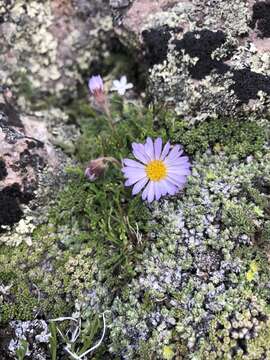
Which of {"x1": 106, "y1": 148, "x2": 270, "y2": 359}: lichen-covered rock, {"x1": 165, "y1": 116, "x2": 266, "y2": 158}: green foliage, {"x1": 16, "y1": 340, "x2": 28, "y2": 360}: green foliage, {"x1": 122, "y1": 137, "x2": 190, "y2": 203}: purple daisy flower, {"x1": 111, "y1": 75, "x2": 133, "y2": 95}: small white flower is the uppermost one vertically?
{"x1": 111, "y1": 75, "x2": 133, "y2": 95}: small white flower

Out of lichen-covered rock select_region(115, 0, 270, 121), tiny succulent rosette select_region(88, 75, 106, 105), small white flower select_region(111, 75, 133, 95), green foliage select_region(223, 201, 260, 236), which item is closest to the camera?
green foliage select_region(223, 201, 260, 236)

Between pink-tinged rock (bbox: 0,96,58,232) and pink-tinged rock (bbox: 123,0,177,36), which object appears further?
pink-tinged rock (bbox: 123,0,177,36)

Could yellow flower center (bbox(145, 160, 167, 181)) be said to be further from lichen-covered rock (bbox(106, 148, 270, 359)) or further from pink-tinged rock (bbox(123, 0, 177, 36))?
pink-tinged rock (bbox(123, 0, 177, 36))

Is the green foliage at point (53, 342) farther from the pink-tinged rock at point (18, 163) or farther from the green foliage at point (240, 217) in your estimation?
the green foliage at point (240, 217)

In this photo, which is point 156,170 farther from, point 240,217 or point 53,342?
point 53,342

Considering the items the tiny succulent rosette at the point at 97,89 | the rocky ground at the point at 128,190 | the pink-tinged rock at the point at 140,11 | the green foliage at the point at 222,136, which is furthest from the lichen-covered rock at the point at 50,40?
the green foliage at the point at 222,136

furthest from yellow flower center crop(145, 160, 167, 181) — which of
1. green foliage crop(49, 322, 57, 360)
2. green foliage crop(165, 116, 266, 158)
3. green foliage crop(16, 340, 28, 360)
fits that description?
green foliage crop(16, 340, 28, 360)

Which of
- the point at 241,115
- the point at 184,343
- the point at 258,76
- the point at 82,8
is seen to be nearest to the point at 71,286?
the point at 184,343

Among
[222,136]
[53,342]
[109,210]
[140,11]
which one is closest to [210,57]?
[222,136]
